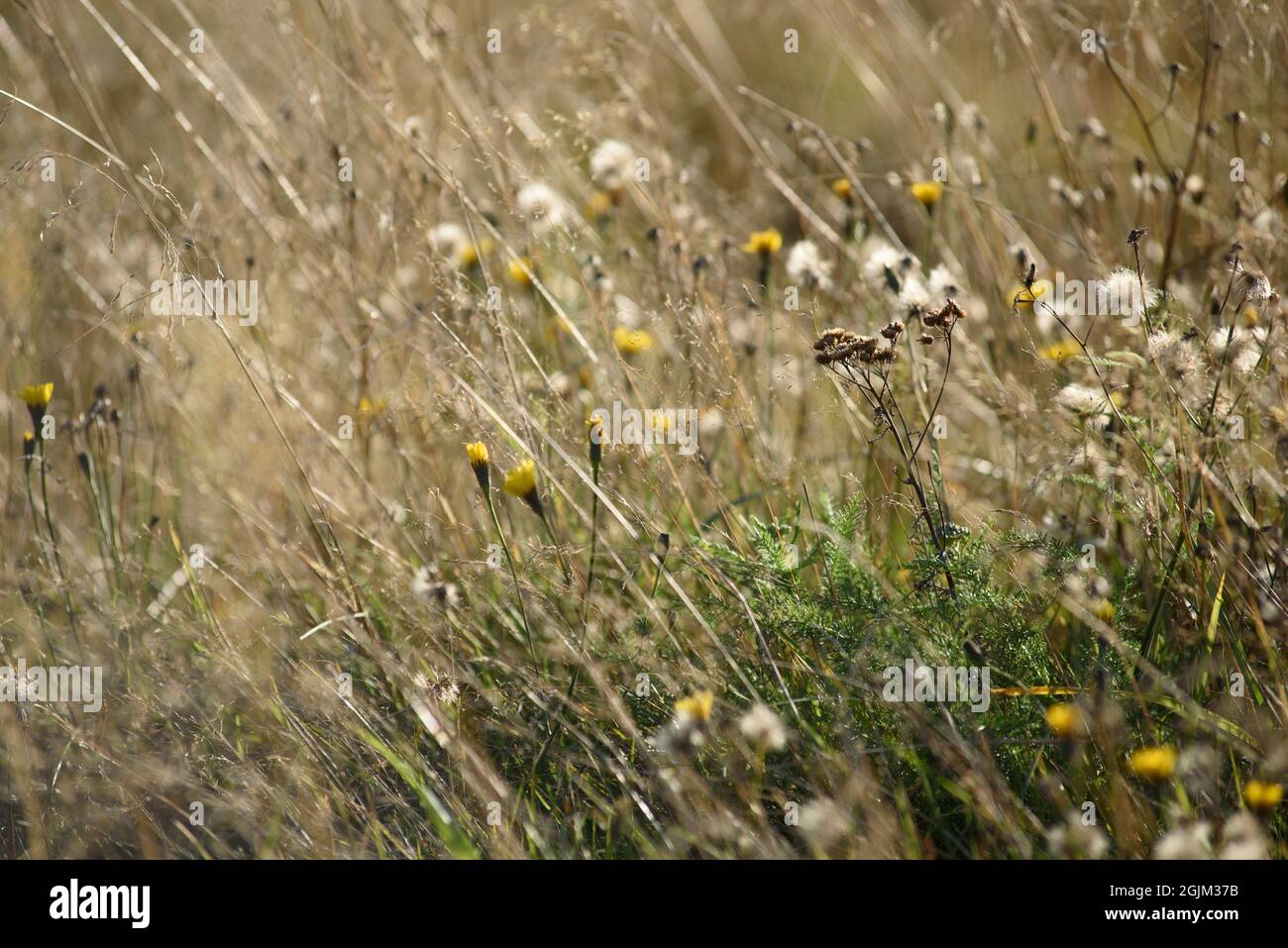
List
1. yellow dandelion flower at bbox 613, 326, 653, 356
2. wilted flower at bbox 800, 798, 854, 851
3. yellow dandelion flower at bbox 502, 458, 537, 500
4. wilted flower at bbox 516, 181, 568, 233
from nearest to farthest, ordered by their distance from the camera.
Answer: wilted flower at bbox 800, 798, 854, 851, yellow dandelion flower at bbox 502, 458, 537, 500, wilted flower at bbox 516, 181, 568, 233, yellow dandelion flower at bbox 613, 326, 653, 356

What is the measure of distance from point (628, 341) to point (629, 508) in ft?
1.65

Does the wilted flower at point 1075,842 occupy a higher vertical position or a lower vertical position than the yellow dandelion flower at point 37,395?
lower

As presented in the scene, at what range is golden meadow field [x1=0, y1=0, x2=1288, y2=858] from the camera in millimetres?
1479

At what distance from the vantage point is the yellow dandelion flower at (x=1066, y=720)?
1297mm

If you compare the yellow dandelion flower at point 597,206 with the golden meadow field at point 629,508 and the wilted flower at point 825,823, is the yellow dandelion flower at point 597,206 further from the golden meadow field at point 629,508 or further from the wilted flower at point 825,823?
Answer: the wilted flower at point 825,823

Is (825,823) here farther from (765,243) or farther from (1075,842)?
(765,243)

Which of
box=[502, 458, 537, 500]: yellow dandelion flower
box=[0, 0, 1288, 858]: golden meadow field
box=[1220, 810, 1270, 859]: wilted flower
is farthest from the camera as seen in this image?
box=[502, 458, 537, 500]: yellow dandelion flower

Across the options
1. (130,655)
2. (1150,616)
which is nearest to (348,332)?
(130,655)

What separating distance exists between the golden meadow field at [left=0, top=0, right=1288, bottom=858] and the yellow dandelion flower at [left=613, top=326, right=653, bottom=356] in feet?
0.16

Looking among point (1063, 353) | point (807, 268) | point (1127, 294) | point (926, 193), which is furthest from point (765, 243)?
point (1127, 294)

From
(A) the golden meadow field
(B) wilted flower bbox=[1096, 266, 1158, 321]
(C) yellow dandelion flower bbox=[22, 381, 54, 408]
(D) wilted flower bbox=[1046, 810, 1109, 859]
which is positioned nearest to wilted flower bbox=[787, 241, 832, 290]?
(A) the golden meadow field

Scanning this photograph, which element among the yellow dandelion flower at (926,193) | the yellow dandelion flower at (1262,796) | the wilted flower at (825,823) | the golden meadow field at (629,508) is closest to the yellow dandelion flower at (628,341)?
the golden meadow field at (629,508)

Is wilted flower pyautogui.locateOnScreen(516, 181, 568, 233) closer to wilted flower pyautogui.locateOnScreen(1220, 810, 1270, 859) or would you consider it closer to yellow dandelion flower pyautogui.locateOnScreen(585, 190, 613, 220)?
yellow dandelion flower pyautogui.locateOnScreen(585, 190, 613, 220)
